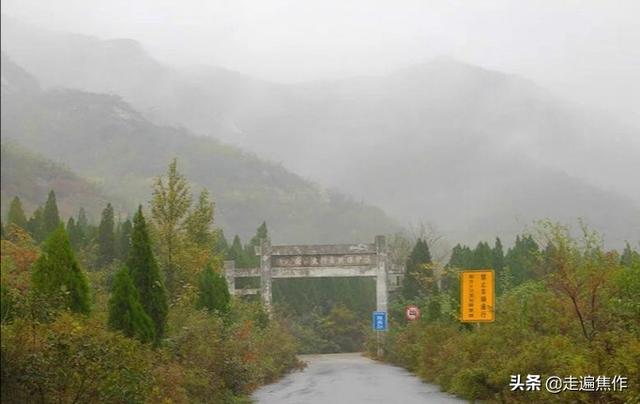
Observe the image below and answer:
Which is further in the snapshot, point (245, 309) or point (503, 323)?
point (245, 309)

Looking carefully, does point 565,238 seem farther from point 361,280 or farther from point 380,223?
point 380,223

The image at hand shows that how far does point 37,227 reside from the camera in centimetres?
3644

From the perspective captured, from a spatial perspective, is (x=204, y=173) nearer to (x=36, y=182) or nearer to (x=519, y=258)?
(x=519, y=258)

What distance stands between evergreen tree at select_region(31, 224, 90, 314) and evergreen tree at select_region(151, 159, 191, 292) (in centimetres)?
737

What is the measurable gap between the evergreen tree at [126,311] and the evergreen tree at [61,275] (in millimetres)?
642

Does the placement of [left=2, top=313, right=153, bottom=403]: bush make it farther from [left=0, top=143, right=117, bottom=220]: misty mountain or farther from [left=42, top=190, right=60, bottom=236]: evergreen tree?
[left=42, top=190, right=60, bottom=236]: evergreen tree

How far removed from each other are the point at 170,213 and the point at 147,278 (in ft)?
19.2

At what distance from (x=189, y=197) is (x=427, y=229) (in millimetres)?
40128

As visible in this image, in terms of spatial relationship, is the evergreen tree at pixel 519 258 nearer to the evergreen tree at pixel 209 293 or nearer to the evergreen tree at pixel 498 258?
the evergreen tree at pixel 498 258

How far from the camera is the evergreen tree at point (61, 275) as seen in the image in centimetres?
1069

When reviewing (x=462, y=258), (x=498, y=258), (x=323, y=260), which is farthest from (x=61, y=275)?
(x=462, y=258)

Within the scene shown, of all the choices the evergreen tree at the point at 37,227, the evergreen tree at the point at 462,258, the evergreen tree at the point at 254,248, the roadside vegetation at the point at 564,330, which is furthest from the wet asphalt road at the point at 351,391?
the evergreen tree at the point at 254,248

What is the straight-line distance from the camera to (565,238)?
44.8 ft

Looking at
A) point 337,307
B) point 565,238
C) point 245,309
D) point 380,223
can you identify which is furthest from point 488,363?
point 380,223
